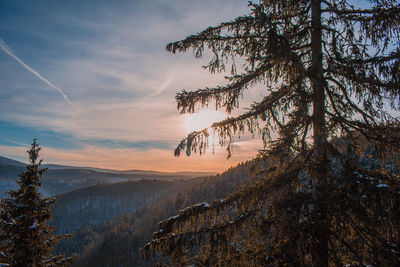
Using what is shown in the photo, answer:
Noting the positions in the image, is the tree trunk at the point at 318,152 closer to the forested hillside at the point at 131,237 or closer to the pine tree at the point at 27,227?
the pine tree at the point at 27,227

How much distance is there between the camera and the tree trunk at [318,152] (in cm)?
363

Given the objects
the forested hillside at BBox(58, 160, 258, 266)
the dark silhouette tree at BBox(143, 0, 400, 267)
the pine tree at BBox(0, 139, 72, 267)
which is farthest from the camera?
the forested hillside at BBox(58, 160, 258, 266)

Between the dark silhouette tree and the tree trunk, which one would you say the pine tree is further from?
the tree trunk

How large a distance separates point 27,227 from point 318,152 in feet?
40.0

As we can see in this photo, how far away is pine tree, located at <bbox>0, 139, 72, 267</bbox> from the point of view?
9.63 m

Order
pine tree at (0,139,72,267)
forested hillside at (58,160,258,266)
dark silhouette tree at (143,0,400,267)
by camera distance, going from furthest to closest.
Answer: forested hillside at (58,160,258,266), pine tree at (0,139,72,267), dark silhouette tree at (143,0,400,267)

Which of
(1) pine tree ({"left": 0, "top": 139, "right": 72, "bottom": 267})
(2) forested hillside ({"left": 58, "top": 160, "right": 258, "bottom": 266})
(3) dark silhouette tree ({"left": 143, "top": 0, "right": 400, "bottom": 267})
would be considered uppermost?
(3) dark silhouette tree ({"left": 143, "top": 0, "right": 400, "bottom": 267})

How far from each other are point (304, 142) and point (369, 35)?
96.6 inches

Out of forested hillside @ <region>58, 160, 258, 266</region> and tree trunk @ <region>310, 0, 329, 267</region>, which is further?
forested hillside @ <region>58, 160, 258, 266</region>

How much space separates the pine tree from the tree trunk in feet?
37.5

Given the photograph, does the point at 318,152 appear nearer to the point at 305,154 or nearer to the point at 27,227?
the point at 305,154

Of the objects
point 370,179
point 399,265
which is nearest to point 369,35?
point 370,179

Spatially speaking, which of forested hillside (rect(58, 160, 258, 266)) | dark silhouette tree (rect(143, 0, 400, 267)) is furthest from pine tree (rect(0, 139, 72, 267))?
forested hillside (rect(58, 160, 258, 266))

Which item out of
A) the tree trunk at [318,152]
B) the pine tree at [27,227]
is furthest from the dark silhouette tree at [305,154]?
the pine tree at [27,227]
